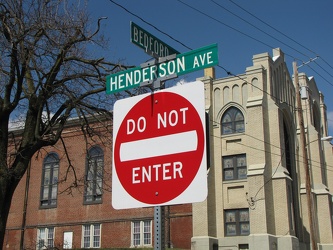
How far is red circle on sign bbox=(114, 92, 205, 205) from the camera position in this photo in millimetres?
3939

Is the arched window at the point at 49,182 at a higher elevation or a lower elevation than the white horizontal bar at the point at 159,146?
higher

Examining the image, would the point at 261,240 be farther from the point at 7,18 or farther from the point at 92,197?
the point at 7,18

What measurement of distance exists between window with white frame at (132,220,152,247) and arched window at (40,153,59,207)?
7.64 metres

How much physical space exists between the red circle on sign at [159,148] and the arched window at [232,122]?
1132 inches

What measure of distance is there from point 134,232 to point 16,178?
18.5 m

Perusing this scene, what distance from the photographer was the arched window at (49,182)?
38.5m

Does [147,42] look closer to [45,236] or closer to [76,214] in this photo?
[76,214]

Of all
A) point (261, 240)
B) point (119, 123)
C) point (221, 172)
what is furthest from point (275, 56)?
point (119, 123)

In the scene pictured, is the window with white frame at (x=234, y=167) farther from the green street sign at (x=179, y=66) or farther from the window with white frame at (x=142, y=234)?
the green street sign at (x=179, y=66)

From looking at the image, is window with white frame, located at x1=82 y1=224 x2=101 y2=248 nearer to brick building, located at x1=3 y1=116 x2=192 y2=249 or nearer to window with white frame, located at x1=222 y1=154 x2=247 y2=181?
brick building, located at x1=3 y1=116 x2=192 y2=249

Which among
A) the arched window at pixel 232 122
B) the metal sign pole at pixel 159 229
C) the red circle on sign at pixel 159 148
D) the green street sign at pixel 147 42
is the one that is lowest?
the metal sign pole at pixel 159 229

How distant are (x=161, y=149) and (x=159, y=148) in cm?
2

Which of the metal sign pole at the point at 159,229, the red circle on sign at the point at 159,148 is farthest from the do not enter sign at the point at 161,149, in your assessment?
the metal sign pole at the point at 159,229

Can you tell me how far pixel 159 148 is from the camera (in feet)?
13.6
